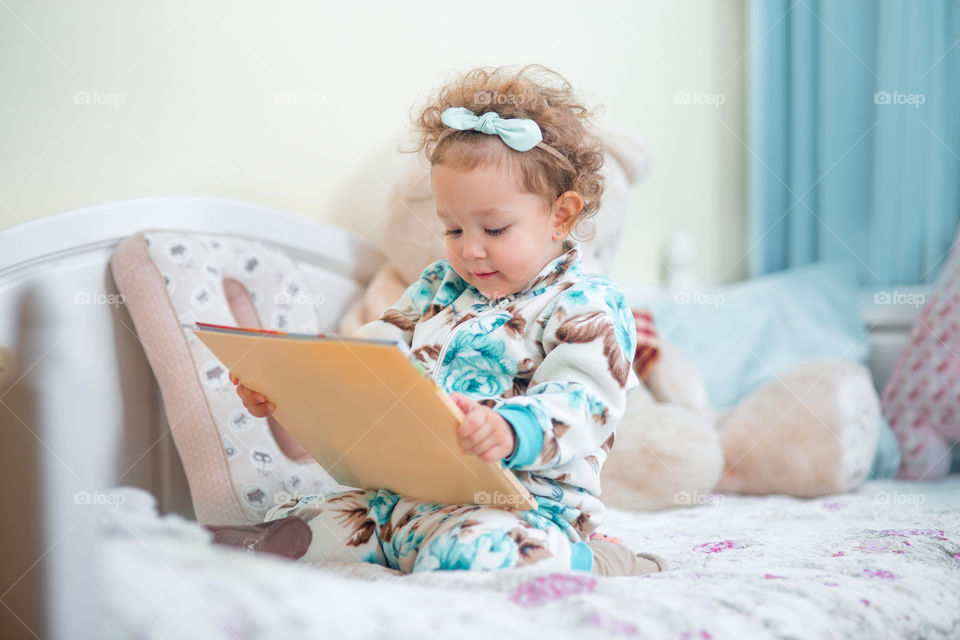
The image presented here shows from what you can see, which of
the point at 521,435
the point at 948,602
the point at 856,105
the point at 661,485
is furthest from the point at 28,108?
the point at 856,105

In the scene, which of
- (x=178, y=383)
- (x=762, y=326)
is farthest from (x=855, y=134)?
(x=178, y=383)

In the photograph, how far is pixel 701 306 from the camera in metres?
1.88

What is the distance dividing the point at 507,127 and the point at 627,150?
2.23 feet

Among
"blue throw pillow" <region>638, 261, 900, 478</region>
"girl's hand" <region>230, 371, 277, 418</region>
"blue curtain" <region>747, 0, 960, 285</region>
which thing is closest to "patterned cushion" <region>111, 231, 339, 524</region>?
"girl's hand" <region>230, 371, 277, 418</region>

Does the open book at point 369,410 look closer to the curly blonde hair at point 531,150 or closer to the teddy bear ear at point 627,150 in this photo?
the curly blonde hair at point 531,150

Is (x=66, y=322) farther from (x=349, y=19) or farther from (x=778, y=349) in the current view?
(x=778, y=349)

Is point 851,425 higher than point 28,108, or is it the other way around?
point 28,108

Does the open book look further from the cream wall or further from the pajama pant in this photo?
the cream wall

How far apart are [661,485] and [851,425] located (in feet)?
1.23

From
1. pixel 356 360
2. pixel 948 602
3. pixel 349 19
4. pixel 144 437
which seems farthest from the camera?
pixel 349 19

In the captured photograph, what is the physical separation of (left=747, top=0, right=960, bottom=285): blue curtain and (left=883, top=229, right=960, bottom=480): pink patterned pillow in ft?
0.85

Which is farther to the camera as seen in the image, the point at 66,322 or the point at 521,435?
the point at 66,322

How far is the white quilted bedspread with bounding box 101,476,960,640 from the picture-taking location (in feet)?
1.92

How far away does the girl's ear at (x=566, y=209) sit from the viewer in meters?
1.01
